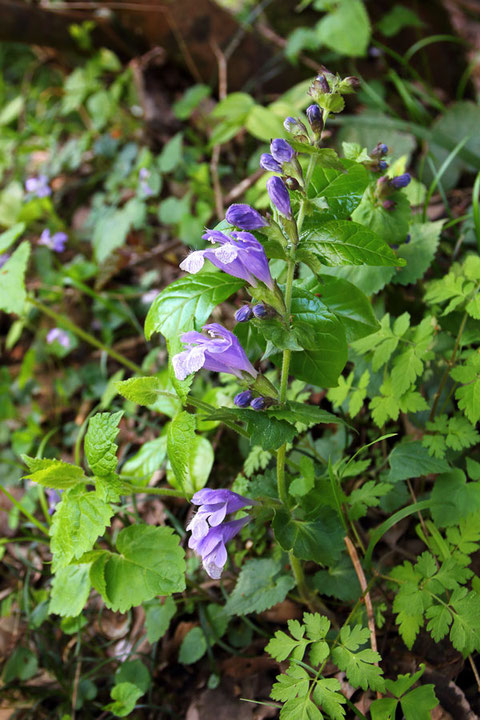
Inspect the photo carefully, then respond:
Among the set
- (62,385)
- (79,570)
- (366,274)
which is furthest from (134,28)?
(79,570)

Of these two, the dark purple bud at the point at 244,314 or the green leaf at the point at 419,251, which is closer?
the dark purple bud at the point at 244,314

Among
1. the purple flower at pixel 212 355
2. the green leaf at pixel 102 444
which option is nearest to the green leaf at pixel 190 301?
the purple flower at pixel 212 355

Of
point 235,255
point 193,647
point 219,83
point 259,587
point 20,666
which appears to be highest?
point 235,255

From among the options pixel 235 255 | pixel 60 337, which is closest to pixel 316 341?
pixel 235 255

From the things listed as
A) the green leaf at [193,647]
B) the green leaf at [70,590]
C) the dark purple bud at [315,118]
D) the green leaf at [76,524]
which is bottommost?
the green leaf at [193,647]

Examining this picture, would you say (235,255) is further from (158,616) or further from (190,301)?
(158,616)

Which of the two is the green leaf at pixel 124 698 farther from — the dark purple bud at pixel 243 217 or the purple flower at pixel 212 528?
the dark purple bud at pixel 243 217

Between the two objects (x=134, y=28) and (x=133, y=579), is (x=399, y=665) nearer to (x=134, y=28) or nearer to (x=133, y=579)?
(x=133, y=579)
